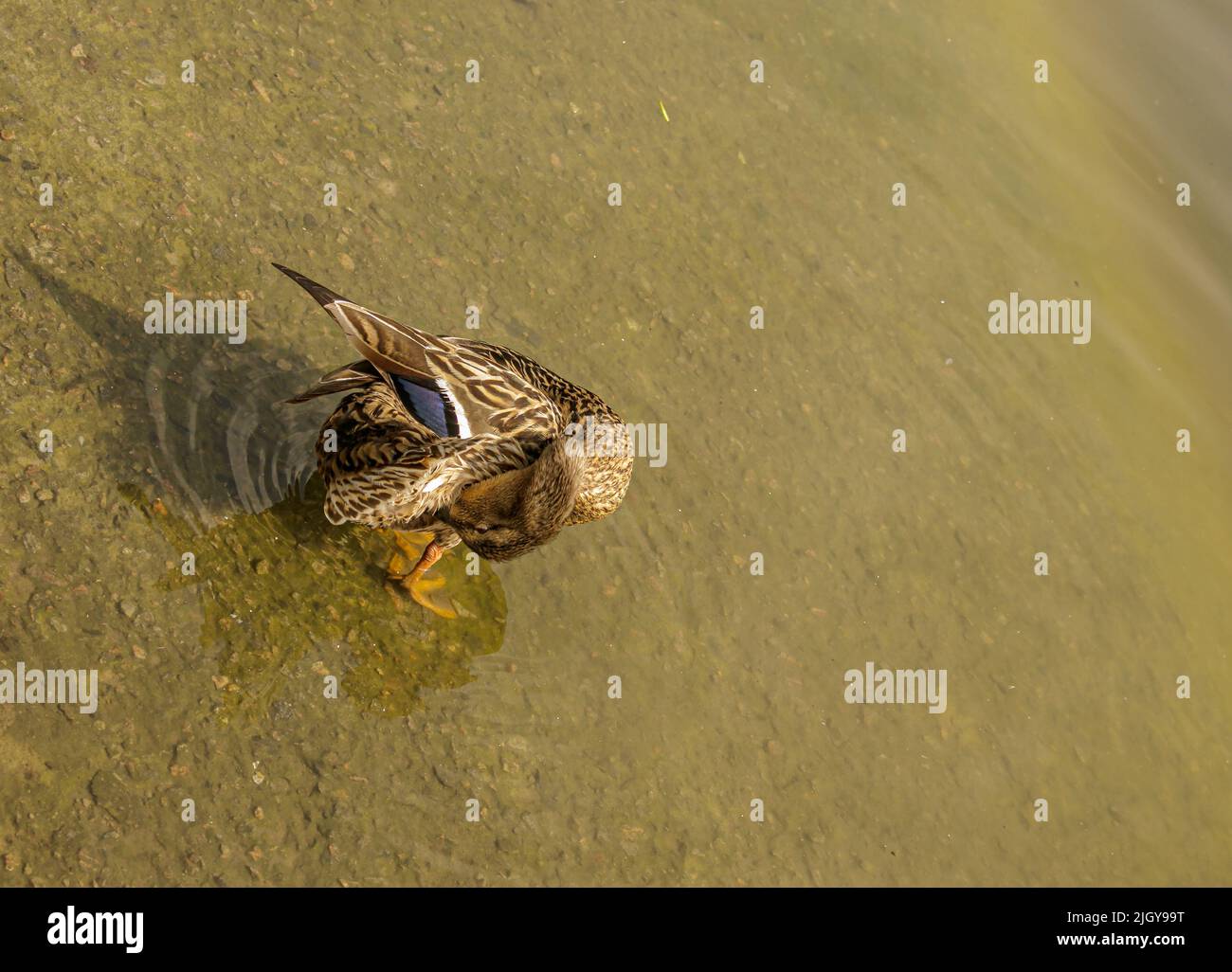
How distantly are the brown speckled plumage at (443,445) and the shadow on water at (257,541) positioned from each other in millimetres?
250

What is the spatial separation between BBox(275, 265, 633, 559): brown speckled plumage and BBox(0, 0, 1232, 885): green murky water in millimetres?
374

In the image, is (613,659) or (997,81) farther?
(997,81)

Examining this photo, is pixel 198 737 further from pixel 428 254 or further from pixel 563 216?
pixel 563 216

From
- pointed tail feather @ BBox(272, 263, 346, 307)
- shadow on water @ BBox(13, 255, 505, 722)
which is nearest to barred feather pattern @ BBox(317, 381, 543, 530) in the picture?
shadow on water @ BBox(13, 255, 505, 722)

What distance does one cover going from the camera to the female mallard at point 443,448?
12.6ft

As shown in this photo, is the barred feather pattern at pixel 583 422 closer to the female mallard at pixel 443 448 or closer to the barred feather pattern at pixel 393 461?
the female mallard at pixel 443 448

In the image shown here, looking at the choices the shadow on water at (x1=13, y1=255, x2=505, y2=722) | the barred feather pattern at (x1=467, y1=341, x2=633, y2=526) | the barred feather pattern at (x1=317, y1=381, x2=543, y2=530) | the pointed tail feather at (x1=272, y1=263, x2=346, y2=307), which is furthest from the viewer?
the barred feather pattern at (x1=467, y1=341, x2=633, y2=526)

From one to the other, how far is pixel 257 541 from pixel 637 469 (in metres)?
1.83

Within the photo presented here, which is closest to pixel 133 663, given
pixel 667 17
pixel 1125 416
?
pixel 667 17

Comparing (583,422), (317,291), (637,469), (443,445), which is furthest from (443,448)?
(637,469)

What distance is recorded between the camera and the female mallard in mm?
3848

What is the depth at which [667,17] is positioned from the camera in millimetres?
7016

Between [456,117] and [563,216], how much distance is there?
0.82 meters

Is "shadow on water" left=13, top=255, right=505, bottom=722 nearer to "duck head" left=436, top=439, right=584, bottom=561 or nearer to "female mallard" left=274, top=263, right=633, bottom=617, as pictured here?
"female mallard" left=274, top=263, right=633, bottom=617
